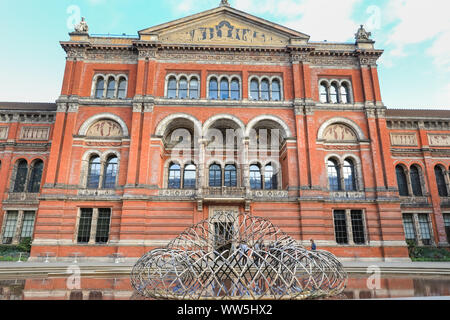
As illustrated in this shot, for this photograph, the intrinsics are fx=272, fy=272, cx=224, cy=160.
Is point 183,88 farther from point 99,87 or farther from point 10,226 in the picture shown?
point 10,226

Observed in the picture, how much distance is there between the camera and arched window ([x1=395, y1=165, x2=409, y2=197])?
2650 cm

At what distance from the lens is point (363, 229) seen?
22.0m

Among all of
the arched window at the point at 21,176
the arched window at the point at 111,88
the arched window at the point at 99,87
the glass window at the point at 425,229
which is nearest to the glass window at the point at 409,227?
the glass window at the point at 425,229

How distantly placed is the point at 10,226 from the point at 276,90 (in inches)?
1059

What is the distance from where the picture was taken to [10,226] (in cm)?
2423

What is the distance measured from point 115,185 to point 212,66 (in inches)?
536

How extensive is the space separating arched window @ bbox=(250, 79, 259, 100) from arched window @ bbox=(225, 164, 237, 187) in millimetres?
6624

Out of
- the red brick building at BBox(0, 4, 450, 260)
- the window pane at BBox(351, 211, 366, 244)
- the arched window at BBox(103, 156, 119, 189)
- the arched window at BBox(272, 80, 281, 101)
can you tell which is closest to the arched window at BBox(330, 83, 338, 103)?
the red brick building at BBox(0, 4, 450, 260)

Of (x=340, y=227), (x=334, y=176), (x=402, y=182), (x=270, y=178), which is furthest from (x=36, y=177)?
(x=402, y=182)

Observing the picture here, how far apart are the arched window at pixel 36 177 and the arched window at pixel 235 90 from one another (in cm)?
1947

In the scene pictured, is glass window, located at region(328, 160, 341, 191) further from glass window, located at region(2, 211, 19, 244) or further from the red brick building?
glass window, located at region(2, 211, 19, 244)
